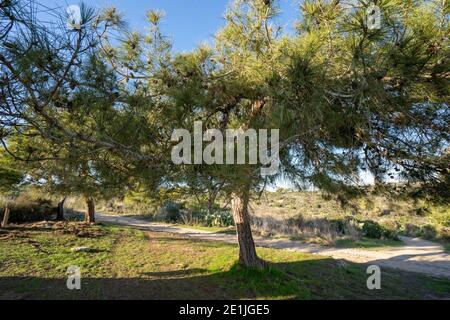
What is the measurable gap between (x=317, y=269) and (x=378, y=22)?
18.6 feet

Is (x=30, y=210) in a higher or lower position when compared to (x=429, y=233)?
higher

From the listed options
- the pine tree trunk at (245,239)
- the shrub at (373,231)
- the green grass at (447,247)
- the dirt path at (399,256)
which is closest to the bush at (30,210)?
the dirt path at (399,256)

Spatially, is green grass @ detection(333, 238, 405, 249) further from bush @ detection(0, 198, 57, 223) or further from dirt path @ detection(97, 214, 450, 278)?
bush @ detection(0, 198, 57, 223)

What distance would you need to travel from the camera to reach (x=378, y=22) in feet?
6.36

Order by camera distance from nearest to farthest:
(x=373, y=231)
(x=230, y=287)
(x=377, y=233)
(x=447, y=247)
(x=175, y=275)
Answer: (x=230, y=287) → (x=175, y=275) → (x=447, y=247) → (x=377, y=233) → (x=373, y=231)

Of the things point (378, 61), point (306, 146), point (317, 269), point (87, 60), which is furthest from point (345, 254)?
point (87, 60)

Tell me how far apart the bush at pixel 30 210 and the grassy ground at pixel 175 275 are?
419 centimetres

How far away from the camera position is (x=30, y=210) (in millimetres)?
12648

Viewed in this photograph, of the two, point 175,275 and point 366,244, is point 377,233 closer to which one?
point 366,244

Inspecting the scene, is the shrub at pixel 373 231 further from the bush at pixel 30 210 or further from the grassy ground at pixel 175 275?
the bush at pixel 30 210

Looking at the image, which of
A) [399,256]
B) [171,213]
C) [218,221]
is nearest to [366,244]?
[399,256]

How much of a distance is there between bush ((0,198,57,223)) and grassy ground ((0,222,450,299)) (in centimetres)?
419

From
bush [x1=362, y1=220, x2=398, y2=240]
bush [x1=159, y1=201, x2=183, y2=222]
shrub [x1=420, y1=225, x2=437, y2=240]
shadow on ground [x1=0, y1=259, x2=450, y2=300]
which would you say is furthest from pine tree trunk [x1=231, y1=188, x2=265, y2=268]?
bush [x1=159, y1=201, x2=183, y2=222]

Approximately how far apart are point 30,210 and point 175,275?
33.5ft
